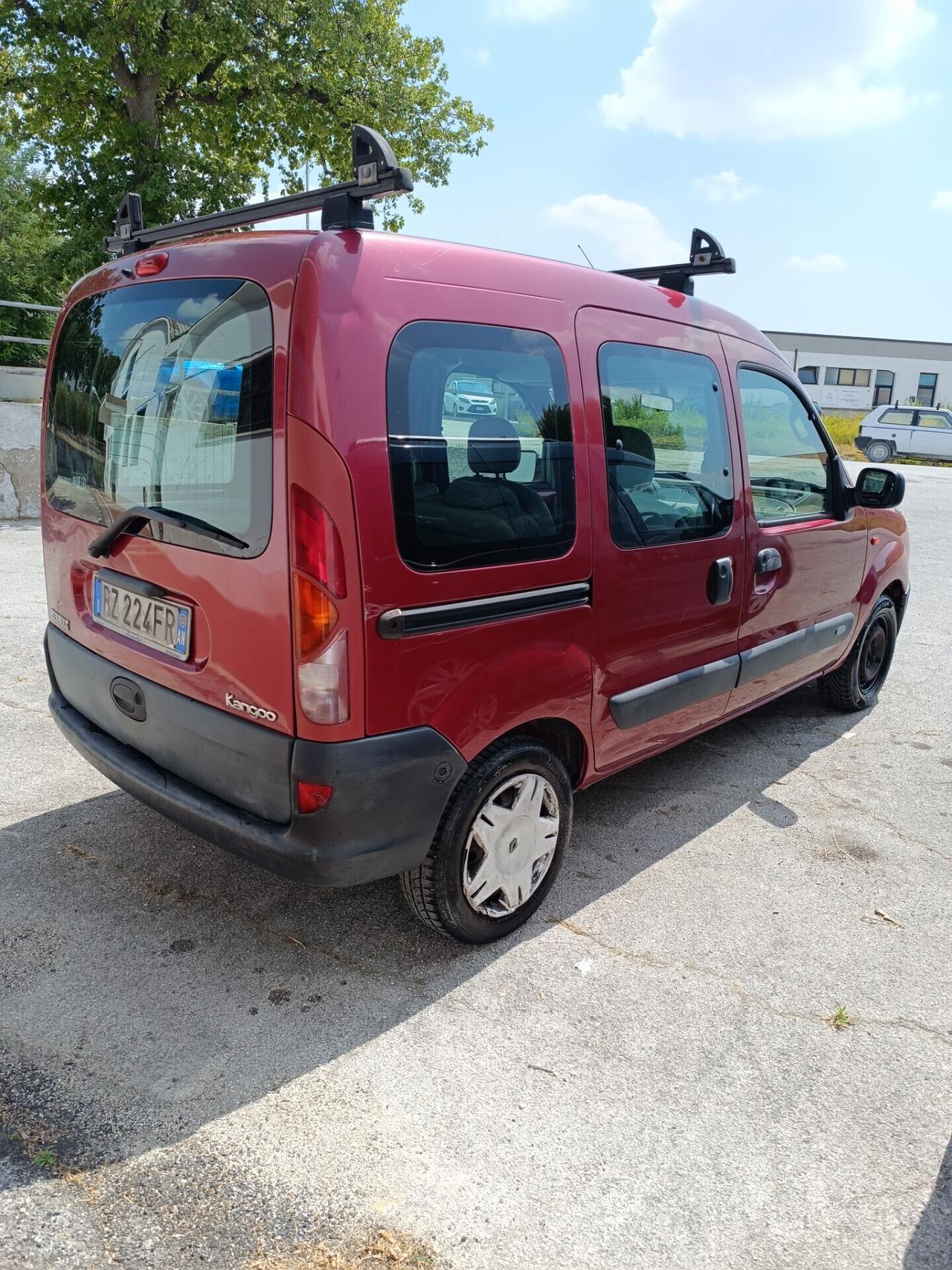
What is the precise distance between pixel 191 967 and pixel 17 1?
15.6 meters

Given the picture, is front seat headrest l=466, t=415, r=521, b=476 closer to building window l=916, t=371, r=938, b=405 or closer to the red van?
the red van

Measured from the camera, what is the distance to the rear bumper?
2293 mm

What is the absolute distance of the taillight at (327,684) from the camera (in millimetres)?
2236

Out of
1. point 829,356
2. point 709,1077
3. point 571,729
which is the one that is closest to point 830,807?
point 571,729

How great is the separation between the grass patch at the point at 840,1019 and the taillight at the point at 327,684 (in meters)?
1.62

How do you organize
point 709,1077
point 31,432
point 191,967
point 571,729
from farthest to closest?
point 31,432 → point 571,729 → point 191,967 → point 709,1077

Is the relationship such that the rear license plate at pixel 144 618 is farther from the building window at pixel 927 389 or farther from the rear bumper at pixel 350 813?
the building window at pixel 927 389

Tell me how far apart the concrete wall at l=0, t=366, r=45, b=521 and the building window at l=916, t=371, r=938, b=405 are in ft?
189

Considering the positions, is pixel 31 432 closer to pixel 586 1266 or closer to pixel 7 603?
pixel 7 603

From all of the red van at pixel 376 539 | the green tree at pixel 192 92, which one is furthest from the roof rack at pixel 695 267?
the green tree at pixel 192 92

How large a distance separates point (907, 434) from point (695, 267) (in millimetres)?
30995

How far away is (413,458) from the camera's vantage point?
233cm

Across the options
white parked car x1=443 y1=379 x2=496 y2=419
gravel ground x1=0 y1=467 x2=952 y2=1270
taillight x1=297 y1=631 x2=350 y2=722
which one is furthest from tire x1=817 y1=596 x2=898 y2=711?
taillight x1=297 y1=631 x2=350 y2=722

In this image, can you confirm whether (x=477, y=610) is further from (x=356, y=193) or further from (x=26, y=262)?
(x=26, y=262)
